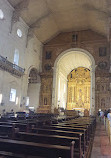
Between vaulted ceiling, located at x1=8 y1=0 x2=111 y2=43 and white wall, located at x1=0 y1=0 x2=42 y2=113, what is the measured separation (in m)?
1.21

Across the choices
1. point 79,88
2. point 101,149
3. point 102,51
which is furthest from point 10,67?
point 79,88

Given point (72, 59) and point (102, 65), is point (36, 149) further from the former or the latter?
point (72, 59)

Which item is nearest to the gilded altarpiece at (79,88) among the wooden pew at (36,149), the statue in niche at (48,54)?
the statue in niche at (48,54)

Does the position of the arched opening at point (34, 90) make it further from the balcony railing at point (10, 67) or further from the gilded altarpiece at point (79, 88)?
the gilded altarpiece at point (79, 88)

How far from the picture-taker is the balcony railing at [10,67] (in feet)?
49.2

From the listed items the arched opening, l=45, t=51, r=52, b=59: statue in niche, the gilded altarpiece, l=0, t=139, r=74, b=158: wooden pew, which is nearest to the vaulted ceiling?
l=45, t=51, r=52, b=59: statue in niche

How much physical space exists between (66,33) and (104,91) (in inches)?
431

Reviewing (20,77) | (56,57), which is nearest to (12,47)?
(20,77)

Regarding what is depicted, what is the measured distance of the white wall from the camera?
51.4 ft

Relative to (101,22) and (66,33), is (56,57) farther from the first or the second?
(101,22)

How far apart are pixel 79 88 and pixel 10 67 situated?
61.2 ft

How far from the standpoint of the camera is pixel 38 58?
23.8m

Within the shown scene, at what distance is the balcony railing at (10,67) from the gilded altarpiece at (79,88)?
1540cm

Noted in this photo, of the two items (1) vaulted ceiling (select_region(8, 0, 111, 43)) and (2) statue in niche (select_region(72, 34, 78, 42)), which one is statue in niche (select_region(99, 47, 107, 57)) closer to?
(1) vaulted ceiling (select_region(8, 0, 111, 43))
